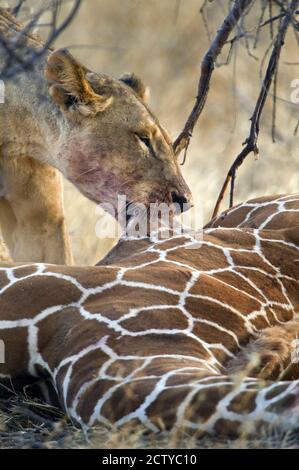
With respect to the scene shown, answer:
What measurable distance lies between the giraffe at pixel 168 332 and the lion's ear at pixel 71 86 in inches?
46.8

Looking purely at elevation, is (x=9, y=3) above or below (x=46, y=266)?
above

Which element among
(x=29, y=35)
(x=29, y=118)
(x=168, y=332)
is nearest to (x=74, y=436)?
(x=168, y=332)

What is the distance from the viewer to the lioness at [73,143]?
5000mm

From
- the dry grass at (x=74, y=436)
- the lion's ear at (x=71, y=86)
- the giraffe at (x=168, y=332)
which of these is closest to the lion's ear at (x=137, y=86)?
the lion's ear at (x=71, y=86)

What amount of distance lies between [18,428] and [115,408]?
1.59 feet

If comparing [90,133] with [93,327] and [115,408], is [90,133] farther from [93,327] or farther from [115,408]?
[115,408]

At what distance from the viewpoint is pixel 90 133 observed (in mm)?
5117

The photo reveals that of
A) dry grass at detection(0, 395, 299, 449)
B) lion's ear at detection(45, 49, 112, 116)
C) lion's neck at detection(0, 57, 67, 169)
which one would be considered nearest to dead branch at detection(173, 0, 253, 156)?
lion's ear at detection(45, 49, 112, 116)

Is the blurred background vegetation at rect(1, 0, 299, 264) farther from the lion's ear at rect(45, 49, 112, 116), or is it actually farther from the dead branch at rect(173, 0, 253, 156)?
the dead branch at rect(173, 0, 253, 156)

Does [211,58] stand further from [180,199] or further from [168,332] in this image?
[168,332]

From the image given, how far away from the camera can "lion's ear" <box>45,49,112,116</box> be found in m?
4.91

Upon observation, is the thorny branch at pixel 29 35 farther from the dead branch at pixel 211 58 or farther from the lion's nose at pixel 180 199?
the lion's nose at pixel 180 199

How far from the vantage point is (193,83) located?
29.4 feet

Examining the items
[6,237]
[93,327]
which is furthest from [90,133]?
[93,327]
